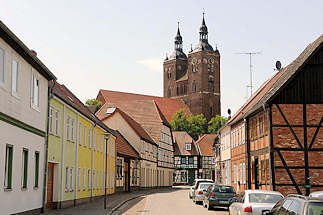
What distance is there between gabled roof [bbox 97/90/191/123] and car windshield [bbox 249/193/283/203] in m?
95.3

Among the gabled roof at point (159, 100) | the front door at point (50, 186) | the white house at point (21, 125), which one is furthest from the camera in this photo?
the gabled roof at point (159, 100)

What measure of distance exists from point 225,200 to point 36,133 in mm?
10327

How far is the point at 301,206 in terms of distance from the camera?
383 inches

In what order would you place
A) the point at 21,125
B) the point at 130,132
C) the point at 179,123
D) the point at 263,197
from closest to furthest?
the point at 263,197 → the point at 21,125 → the point at 130,132 → the point at 179,123

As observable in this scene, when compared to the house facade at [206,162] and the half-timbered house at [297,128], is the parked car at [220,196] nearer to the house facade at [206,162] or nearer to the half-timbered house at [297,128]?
the half-timbered house at [297,128]

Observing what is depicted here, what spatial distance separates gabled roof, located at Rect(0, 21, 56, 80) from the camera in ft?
48.5

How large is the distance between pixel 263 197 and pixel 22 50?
9120mm

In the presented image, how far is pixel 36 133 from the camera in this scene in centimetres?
1981

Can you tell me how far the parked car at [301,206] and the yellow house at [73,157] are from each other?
13.3 meters

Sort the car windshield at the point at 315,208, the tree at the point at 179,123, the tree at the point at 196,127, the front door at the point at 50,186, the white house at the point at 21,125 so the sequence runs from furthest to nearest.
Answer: the tree at the point at 196,127 < the tree at the point at 179,123 < the front door at the point at 50,186 < the white house at the point at 21,125 < the car windshield at the point at 315,208

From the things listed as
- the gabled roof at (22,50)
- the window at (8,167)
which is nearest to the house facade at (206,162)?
the gabled roof at (22,50)

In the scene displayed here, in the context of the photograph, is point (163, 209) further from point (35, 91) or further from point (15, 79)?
point (15, 79)

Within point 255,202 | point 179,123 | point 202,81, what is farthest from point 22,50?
point 202,81

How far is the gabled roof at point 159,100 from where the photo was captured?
11366 centimetres
